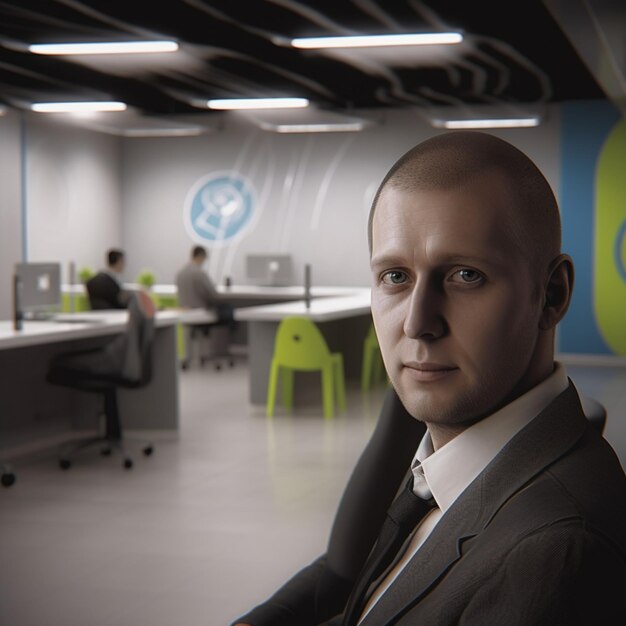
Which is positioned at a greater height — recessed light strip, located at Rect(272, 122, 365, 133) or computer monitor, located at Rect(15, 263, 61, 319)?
recessed light strip, located at Rect(272, 122, 365, 133)

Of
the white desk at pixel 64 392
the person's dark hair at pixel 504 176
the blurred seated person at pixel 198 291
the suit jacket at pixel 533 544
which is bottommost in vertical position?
the white desk at pixel 64 392

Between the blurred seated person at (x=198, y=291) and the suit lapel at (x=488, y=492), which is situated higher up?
the suit lapel at (x=488, y=492)

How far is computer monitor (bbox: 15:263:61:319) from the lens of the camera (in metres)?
6.88

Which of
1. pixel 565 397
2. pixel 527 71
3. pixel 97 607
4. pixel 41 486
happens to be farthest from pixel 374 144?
pixel 565 397

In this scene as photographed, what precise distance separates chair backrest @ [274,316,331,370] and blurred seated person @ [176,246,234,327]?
3281mm

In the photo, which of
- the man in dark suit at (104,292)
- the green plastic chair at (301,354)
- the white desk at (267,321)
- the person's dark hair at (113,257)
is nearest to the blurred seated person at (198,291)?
the person's dark hair at (113,257)

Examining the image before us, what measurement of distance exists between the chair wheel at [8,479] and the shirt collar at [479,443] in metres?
4.96

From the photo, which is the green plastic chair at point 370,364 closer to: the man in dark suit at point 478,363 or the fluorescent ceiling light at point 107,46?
the fluorescent ceiling light at point 107,46

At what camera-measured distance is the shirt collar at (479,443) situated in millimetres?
833

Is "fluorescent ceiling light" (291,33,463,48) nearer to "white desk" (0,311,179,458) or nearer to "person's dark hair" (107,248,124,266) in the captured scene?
"white desk" (0,311,179,458)

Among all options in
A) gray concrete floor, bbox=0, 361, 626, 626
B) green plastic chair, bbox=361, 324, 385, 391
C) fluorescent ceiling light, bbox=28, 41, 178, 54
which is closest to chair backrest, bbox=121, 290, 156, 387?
gray concrete floor, bbox=0, 361, 626, 626

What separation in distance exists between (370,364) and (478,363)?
28.7ft

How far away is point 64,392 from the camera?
22.9ft

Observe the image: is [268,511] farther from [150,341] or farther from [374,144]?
[374,144]
